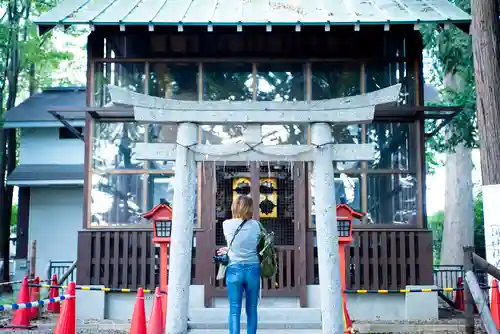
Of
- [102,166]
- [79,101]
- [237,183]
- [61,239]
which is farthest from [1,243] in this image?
[237,183]

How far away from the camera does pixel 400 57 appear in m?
13.0

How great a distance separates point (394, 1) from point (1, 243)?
1618 centimetres

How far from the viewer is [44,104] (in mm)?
22828

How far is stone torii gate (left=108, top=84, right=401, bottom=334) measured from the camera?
8.97 meters

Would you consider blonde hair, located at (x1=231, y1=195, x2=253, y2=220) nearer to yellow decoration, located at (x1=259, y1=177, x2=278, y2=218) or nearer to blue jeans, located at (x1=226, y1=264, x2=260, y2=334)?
blue jeans, located at (x1=226, y1=264, x2=260, y2=334)

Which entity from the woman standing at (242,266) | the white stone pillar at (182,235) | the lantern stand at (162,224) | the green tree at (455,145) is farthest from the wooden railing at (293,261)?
the green tree at (455,145)

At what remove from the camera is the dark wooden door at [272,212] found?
12516mm

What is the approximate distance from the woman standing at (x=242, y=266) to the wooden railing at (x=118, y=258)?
542cm

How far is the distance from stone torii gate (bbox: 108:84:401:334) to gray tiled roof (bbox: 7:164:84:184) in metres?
11.9

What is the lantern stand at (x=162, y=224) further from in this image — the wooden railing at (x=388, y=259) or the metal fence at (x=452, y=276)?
the metal fence at (x=452, y=276)

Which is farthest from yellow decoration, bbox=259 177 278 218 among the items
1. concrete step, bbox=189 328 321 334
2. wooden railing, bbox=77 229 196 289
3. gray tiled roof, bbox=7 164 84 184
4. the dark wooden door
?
gray tiled roof, bbox=7 164 84 184

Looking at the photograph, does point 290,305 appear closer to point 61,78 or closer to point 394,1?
point 394,1

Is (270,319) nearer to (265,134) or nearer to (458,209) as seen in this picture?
(265,134)

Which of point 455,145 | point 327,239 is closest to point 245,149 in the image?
point 327,239
